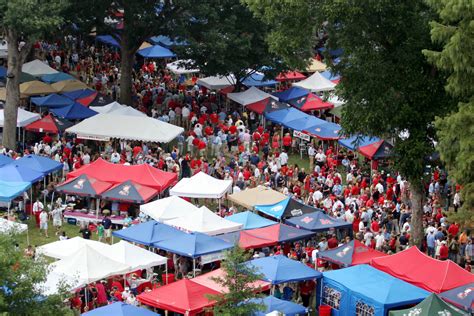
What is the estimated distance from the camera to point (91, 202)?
3484 centimetres

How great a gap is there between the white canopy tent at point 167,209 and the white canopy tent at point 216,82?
16.7 m

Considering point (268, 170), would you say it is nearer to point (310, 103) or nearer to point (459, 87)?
point (310, 103)

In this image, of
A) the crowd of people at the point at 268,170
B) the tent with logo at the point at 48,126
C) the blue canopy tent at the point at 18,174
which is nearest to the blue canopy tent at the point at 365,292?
the crowd of people at the point at 268,170

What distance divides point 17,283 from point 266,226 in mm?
11584

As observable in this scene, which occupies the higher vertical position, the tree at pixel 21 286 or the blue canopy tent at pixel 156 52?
the tree at pixel 21 286

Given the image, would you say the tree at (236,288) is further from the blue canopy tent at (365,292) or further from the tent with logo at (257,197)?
the tent with logo at (257,197)

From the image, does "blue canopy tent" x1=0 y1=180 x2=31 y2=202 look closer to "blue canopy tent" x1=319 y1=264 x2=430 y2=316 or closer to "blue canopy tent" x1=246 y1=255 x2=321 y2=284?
"blue canopy tent" x1=246 y1=255 x2=321 y2=284

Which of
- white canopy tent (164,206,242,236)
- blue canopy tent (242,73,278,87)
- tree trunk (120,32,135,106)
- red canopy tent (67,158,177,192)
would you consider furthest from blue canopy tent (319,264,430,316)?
blue canopy tent (242,73,278,87)

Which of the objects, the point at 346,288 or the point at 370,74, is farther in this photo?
the point at 370,74

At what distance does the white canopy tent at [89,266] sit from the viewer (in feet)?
88.6

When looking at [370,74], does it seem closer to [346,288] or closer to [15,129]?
[346,288]

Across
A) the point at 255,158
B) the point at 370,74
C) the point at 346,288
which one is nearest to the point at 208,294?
the point at 346,288

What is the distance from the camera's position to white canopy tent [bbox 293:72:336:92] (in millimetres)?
51438

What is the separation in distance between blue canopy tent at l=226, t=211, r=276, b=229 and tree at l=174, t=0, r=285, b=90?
13.0 m
